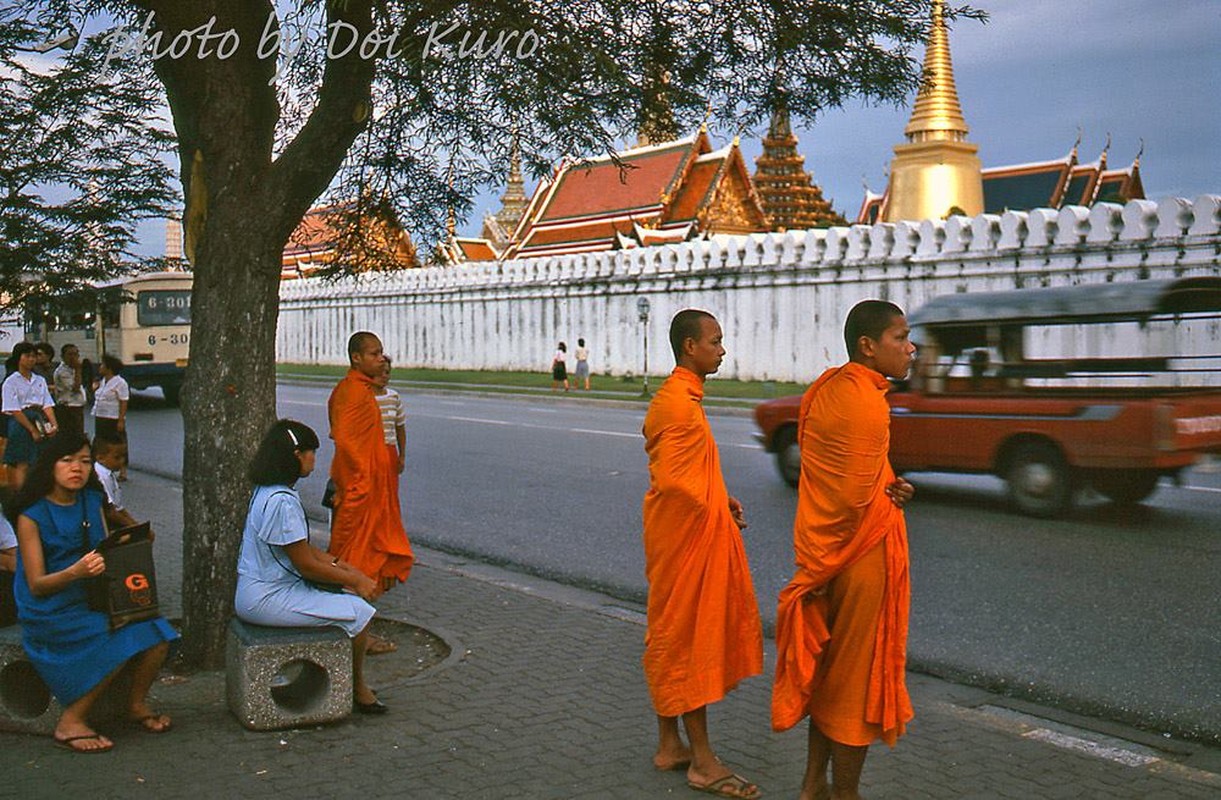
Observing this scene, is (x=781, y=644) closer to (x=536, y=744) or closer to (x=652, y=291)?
(x=536, y=744)

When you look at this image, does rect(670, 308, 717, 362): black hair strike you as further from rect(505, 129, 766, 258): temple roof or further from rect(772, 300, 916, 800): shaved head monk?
rect(505, 129, 766, 258): temple roof

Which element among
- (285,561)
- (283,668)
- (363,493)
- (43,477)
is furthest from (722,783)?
(363,493)

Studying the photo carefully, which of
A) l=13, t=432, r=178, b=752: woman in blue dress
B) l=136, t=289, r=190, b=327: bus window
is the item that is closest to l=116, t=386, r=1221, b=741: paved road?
l=13, t=432, r=178, b=752: woman in blue dress

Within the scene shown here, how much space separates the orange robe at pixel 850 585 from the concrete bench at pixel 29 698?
2.88 m

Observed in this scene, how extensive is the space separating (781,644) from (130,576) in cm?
272

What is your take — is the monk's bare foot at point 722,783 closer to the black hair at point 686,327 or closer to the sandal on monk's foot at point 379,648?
the black hair at point 686,327

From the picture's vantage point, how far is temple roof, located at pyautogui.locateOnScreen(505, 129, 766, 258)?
138 ft

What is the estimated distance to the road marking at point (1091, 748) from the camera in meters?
4.77

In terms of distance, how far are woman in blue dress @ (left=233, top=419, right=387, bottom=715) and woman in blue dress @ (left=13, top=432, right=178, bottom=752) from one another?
551 mm

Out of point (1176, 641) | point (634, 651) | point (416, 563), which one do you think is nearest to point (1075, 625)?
point (1176, 641)

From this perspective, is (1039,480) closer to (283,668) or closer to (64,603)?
(283,668)

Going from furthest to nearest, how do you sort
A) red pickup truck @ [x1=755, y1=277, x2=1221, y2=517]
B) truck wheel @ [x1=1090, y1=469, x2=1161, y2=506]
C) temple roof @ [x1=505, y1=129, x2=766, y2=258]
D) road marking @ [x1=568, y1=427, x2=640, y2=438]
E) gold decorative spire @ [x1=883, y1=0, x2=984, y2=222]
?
gold decorative spire @ [x1=883, y1=0, x2=984, y2=222] → temple roof @ [x1=505, y1=129, x2=766, y2=258] → road marking @ [x1=568, y1=427, x2=640, y2=438] → truck wheel @ [x1=1090, y1=469, x2=1161, y2=506] → red pickup truck @ [x1=755, y1=277, x2=1221, y2=517]

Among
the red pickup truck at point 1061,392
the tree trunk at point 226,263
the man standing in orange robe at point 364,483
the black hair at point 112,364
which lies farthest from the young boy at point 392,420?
the black hair at point 112,364

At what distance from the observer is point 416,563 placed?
9.00m
